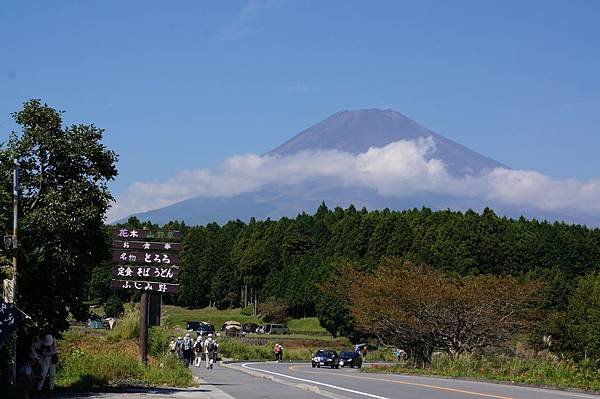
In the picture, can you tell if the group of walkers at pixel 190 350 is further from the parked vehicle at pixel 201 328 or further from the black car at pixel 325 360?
the parked vehicle at pixel 201 328

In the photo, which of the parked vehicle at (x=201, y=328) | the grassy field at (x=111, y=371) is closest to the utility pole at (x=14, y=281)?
the grassy field at (x=111, y=371)

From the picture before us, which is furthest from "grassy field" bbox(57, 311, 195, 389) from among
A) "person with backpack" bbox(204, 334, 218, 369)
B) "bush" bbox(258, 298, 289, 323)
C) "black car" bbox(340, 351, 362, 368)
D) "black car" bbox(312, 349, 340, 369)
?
"bush" bbox(258, 298, 289, 323)

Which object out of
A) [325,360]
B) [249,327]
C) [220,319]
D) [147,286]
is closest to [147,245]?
[147,286]

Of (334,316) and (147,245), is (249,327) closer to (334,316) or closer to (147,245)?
(334,316)

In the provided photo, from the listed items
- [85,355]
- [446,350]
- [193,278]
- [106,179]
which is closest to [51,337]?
[106,179]

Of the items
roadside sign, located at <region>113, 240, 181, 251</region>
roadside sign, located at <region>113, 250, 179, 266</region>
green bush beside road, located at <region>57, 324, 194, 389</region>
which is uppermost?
roadside sign, located at <region>113, 240, 181, 251</region>

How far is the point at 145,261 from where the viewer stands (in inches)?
989

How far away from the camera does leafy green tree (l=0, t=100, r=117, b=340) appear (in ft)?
59.6

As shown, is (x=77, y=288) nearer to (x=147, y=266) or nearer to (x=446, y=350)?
(x=147, y=266)

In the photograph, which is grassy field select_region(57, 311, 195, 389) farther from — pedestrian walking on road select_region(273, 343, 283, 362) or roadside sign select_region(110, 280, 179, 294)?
pedestrian walking on road select_region(273, 343, 283, 362)

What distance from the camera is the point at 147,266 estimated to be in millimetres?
25266

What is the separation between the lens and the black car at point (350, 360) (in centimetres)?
5191

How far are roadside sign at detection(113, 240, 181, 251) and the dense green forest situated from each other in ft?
181

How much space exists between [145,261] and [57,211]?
23.1 feet
